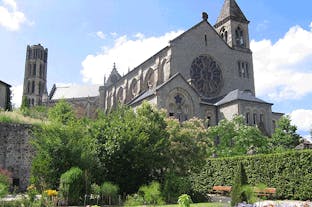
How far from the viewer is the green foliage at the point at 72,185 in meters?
14.9

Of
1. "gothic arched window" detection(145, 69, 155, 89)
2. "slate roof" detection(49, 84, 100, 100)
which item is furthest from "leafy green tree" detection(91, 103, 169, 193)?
"slate roof" detection(49, 84, 100, 100)

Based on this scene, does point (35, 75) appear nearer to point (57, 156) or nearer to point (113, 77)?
point (113, 77)

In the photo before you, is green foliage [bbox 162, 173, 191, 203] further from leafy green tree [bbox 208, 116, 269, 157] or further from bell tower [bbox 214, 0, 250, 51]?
bell tower [bbox 214, 0, 250, 51]

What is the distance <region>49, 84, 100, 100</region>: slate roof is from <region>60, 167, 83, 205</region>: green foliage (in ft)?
243

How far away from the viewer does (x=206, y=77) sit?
154 feet

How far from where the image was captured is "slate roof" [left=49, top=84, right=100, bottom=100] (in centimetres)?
8987

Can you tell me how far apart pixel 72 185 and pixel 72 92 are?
263ft

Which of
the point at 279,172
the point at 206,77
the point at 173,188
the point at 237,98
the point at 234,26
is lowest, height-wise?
the point at 173,188

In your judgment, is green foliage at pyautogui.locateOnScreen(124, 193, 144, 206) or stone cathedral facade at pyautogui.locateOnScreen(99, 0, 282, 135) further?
stone cathedral facade at pyautogui.locateOnScreen(99, 0, 282, 135)

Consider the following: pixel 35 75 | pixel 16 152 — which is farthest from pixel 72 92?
→ pixel 16 152

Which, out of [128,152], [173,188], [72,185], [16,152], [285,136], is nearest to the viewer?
[72,185]

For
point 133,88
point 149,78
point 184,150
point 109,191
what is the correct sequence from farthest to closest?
point 133,88, point 149,78, point 184,150, point 109,191

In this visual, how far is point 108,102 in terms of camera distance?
212 feet

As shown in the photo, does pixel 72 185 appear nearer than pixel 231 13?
Yes
